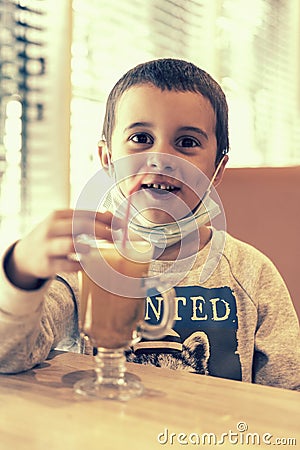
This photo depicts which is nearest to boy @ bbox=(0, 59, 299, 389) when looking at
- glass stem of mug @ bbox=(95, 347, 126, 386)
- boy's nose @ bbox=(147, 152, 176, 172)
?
boy's nose @ bbox=(147, 152, 176, 172)

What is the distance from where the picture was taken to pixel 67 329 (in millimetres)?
1027

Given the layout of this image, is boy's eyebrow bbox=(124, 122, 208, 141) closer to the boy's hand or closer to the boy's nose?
the boy's nose

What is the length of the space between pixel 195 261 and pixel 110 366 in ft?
1.59

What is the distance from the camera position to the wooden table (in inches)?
22.7

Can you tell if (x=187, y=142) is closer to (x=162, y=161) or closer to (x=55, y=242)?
(x=162, y=161)

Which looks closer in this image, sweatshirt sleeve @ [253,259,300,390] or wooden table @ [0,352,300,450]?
wooden table @ [0,352,300,450]

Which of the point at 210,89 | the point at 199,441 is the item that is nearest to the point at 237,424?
the point at 199,441

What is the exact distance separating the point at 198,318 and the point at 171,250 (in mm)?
155

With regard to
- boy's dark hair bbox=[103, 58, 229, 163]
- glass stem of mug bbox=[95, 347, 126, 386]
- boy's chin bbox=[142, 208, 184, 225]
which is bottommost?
glass stem of mug bbox=[95, 347, 126, 386]

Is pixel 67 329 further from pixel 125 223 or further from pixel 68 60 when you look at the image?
pixel 68 60

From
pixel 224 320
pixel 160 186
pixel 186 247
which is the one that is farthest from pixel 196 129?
pixel 224 320

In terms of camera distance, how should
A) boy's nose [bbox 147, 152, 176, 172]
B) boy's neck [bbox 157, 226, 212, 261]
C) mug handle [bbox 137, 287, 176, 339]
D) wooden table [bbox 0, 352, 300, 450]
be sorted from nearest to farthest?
wooden table [bbox 0, 352, 300, 450]
mug handle [bbox 137, 287, 176, 339]
boy's nose [bbox 147, 152, 176, 172]
boy's neck [bbox 157, 226, 212, 261]

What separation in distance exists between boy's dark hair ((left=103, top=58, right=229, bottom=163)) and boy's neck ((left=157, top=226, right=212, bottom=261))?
0.52 feet

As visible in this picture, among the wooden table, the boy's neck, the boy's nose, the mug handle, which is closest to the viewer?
the wooden table
